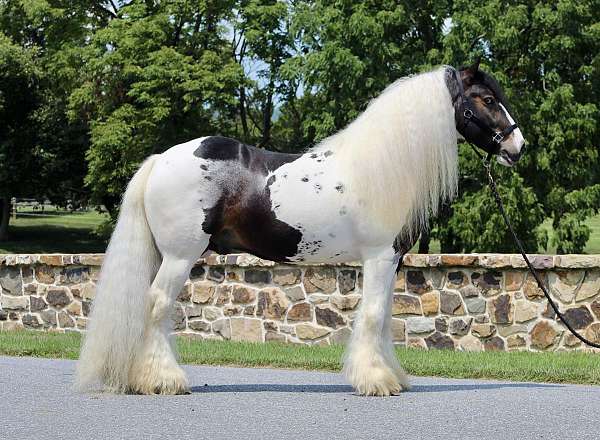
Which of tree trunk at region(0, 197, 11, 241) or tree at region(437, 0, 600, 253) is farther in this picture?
tree trunk at region(0, 197, 11, 241)

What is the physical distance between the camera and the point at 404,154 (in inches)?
266

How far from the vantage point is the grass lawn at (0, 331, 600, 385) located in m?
8.30

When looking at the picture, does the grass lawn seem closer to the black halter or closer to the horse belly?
the horse belly

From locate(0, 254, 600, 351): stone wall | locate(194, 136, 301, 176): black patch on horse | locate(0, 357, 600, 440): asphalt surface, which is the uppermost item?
locate(194, 136, 301, 176): black patch on horse

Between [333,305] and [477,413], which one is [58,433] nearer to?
[477,413]

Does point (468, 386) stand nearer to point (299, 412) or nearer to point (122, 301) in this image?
point (299, 412)

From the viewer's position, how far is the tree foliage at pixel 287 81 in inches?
1152

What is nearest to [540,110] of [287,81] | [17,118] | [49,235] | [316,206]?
[287,81]

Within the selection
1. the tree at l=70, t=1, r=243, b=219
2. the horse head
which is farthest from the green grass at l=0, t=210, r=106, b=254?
the horse head

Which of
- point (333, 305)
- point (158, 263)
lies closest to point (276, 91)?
point (333, 305)

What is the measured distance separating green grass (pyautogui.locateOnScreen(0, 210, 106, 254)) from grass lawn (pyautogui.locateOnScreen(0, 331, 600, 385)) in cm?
3059

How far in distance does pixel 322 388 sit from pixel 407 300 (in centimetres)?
407

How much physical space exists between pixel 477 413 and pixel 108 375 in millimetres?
2527

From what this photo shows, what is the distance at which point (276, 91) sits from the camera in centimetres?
3888
